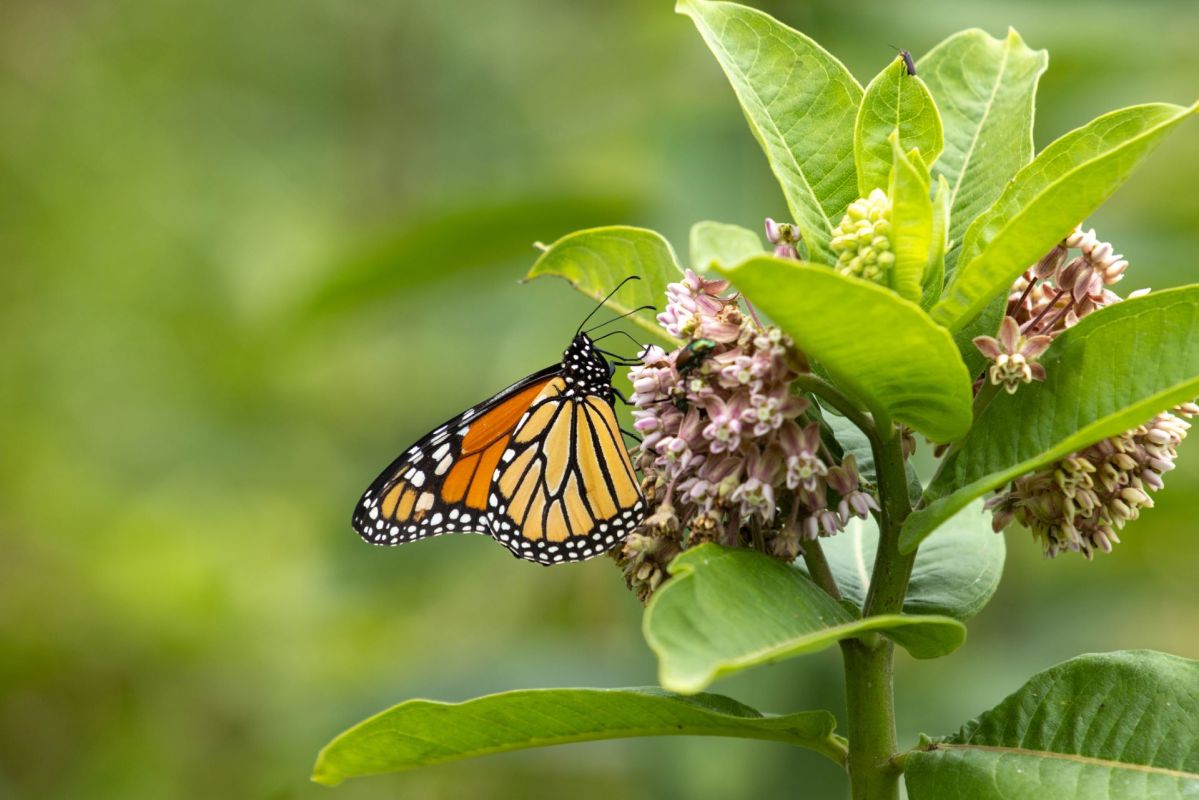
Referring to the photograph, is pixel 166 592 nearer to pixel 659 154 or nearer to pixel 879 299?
pixel 659 154

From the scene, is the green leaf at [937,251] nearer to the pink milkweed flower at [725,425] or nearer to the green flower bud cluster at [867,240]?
the green flower bud cluster at [867,240]

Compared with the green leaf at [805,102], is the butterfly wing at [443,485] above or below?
above

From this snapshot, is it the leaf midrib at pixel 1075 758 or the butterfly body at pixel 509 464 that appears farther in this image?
the butterfly body at pixel 509 464

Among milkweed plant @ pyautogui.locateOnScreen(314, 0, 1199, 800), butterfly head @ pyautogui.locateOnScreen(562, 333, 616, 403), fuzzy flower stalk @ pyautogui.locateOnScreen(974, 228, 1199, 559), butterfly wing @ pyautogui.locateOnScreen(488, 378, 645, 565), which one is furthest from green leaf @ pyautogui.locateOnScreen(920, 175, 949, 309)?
butterfly head @ pyautogui.locateOnScreen(562, 333, 616, 403)

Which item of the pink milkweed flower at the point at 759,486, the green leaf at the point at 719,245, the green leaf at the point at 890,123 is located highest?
the green leaf at the point at 890,123

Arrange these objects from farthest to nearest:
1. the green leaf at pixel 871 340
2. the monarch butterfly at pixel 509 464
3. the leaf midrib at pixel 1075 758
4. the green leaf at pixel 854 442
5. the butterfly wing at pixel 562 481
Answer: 1. the monarch butterfly at pixel 509 464
2. the butterfly wing at pixel 562 481
3. the green leaf at pixel 854 442
4. the leaf midrib at pixel 1075 758
5. the green leaf at pixel 871 340

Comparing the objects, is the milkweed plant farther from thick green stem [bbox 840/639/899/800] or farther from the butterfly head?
the butterfly head

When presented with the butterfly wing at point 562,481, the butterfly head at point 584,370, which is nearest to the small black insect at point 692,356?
the butterfly wing at point 562,481
